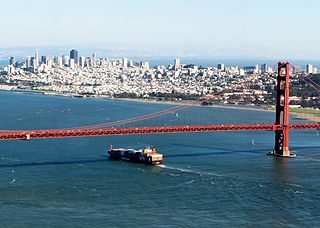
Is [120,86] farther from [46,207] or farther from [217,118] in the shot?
[46,207]

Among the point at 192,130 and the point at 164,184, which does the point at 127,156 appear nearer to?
the point at 192,130

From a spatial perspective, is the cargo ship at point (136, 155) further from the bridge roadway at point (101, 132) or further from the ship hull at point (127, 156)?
the bridge roadway at point (101, 132)

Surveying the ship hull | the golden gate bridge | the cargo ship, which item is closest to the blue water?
the cargo ship

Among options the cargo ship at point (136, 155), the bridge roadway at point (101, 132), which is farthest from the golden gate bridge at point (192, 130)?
the cargo ship at point (136, 155)

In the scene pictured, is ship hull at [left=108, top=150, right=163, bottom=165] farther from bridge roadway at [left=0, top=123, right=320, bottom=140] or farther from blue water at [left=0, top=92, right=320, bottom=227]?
bridge roadway at [left=0, top=123, right=320, bottom=140]

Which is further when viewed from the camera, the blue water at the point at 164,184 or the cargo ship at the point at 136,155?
the cargo ship at the point at 136,155

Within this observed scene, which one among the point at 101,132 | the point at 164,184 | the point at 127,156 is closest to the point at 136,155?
the point at 127,156

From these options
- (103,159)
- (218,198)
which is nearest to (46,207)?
(218,198)

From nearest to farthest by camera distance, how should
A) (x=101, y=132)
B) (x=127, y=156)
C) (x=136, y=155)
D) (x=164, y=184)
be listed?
(x=164, y=184), (x=101, y=132), (x=136, y=155), (x=127, y=156)

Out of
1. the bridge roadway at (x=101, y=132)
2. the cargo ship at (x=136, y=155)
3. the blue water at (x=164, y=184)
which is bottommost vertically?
the blue water at (x=164, y=184)
